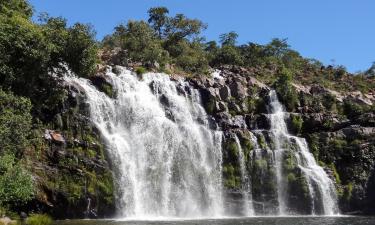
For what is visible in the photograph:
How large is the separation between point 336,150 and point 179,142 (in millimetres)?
16536

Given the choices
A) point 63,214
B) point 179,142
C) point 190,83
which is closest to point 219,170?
point 179,142

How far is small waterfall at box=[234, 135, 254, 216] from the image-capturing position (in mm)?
43500

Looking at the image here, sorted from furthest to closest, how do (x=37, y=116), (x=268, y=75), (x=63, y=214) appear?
1. (x=268, y=75)
2. (x=37, y=116)
3. (x=63, y=214)

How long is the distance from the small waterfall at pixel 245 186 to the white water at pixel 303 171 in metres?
2.86

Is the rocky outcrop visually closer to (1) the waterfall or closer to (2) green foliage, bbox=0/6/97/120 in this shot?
(1) the waterfall

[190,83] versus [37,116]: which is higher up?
[190,83]

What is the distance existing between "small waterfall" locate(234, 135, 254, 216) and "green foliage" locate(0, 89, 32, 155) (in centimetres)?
1904

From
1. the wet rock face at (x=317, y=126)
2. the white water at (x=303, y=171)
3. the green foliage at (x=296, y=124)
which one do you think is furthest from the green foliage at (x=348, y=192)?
the green foliage at (x=296, y=124)

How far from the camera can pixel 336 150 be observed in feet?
164

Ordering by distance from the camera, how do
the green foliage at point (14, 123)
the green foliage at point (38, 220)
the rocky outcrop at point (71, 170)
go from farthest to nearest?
the rocky outcrop at point (71, 170)
the green foliage at point (14, 123)
the green foliage at point (38, 220)

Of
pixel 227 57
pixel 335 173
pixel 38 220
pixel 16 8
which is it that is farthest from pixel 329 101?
pixel 38 220

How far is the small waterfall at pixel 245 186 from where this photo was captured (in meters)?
43.5

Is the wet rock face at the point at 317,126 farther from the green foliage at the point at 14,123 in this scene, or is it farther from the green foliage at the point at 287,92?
the green foliage at the point at 14,123

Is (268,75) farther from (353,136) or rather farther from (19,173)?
(19,173)
